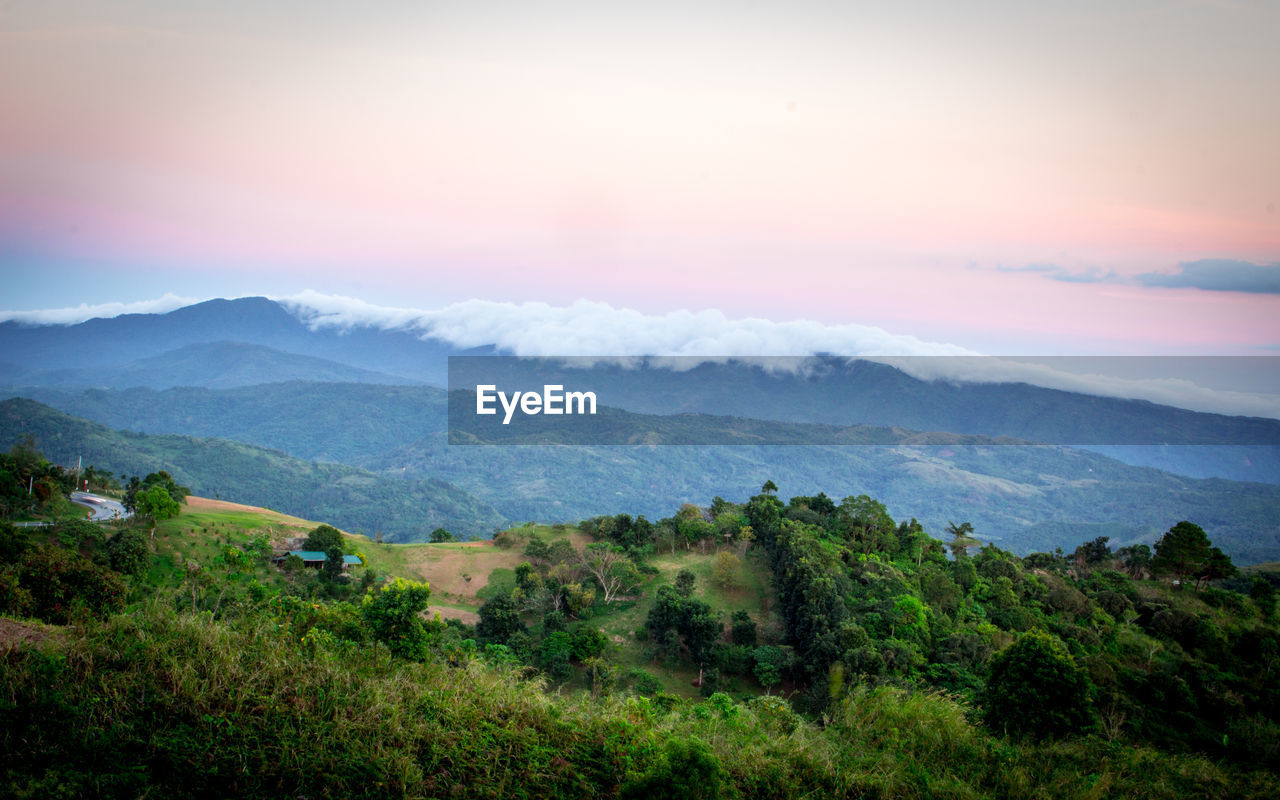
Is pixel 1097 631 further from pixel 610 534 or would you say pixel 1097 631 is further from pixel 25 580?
pixel 25 580

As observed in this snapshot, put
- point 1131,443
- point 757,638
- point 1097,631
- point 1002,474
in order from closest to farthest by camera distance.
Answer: point 1097,631
point 757,638
point 1002,474
point 1131,443

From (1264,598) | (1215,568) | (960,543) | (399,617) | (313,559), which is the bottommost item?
(313,559)

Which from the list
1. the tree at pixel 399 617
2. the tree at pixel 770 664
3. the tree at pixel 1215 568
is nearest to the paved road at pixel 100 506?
the tree at pixel 399 617

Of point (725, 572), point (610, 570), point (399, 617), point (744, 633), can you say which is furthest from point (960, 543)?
point (399, 617)

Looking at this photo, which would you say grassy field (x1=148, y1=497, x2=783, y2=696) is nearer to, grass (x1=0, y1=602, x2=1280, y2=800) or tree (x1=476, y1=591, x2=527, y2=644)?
tree (x1=476, y1=591, x2=527, y2=644)

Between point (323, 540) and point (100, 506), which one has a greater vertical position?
point (100, 506)

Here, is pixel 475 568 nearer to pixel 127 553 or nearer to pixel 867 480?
pixel 127 553

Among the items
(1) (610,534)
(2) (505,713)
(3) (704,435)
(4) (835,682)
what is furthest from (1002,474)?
(2) (505,713)
